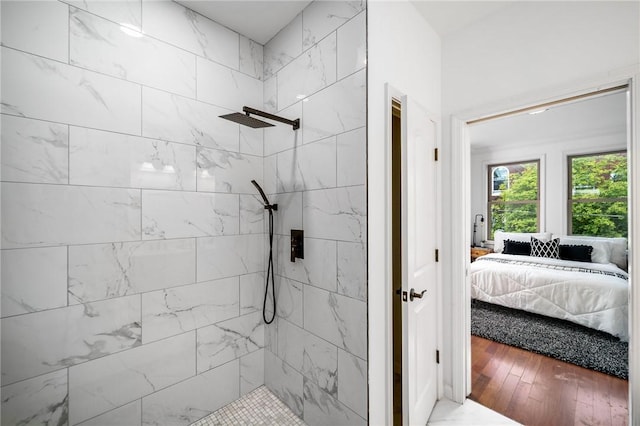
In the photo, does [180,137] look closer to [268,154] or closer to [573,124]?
[268,154]

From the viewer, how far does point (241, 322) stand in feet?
6.67

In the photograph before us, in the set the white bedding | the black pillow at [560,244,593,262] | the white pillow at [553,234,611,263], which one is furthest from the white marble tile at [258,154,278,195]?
the white pillow at [553,234,611,263]

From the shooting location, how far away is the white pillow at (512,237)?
4.87 m

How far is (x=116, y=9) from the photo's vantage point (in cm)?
151

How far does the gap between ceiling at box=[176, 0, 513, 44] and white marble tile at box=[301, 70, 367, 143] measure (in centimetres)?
64

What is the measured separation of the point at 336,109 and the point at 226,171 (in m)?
0.90

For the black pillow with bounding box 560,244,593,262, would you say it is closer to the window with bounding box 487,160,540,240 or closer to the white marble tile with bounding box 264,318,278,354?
the window with bounding box 487,160,540,240

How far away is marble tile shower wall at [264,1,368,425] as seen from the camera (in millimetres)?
1496

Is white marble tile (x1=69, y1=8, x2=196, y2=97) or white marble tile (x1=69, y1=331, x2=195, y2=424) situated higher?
white marble tile (x1=69, y1=8, x2=196, y2=97)

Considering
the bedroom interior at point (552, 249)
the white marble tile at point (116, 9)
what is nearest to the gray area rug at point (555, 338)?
the bedroom interior at point (552, 249)

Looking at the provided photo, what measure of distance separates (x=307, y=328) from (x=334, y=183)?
3.18ft

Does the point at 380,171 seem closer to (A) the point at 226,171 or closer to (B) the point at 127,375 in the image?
(A) the point at 226,171

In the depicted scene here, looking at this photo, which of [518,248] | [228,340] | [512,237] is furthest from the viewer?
[512,237]

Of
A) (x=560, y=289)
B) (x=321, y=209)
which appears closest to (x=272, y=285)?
(x=321, y=209)
